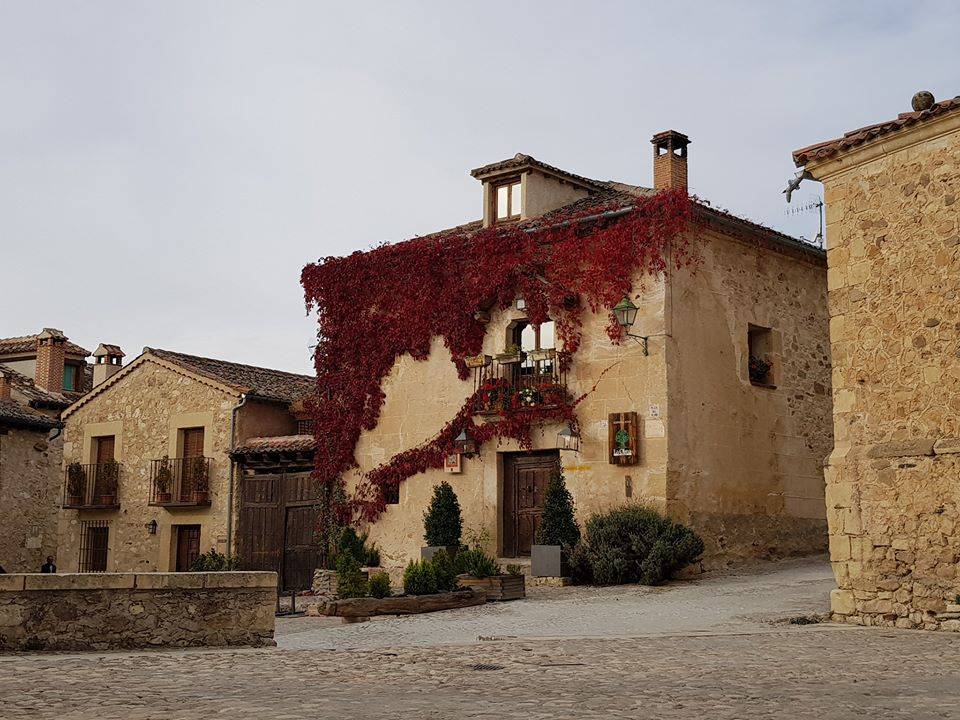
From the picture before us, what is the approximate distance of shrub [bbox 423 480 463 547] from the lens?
61.3ft

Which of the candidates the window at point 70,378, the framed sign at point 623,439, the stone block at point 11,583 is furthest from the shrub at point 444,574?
the window at point 70,378

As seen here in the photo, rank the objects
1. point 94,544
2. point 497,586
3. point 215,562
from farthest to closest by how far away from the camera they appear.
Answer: point 94,544
point 215,562
point 497,586

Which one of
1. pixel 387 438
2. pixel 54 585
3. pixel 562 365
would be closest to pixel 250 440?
pixel 387 438

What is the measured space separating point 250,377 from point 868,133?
1710 cm

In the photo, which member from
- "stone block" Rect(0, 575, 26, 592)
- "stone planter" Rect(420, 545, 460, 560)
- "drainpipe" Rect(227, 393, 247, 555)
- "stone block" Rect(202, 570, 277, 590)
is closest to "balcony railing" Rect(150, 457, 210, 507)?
"drainpipe" Rect(227, 393, 247, 555)

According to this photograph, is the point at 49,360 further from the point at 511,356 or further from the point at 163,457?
the point at 511,356

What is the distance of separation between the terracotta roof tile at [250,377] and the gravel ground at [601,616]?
10156 mm

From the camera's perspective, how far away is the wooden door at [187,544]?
2439 centimetres

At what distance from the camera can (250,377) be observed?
26.1 metres

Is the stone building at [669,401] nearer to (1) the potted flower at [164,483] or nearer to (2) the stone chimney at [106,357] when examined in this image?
(1) the potted flower at [164,483]

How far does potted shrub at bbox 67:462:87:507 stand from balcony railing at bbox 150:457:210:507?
242 centimetres

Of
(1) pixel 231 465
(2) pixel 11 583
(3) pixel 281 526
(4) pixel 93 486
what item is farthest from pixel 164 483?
Result: (2) pixel 11 583

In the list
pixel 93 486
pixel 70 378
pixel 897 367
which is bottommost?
pixel 93 486

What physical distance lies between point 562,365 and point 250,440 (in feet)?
27.2
